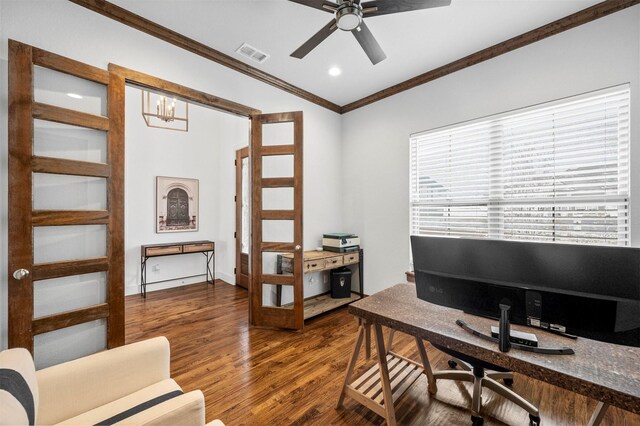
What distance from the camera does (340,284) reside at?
3840mm

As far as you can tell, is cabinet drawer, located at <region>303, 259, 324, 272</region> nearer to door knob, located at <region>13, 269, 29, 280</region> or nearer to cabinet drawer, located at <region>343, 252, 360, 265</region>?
cabinet drawer, located at <region>343, 252, 360, 265</region>

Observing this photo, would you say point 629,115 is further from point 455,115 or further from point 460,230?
point 460,230

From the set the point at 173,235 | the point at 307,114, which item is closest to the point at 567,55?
the point at 307,114

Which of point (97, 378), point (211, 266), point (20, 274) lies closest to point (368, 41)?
point (97, 378)

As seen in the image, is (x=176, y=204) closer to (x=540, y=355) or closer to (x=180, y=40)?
(x=180, y=40)

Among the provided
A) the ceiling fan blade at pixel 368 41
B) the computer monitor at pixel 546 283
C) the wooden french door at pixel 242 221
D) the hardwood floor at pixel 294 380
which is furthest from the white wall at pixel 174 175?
the computer monitor at pixel 546 283

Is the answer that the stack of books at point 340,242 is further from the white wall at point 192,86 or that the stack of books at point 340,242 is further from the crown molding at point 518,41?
the crown molding at point 518,41

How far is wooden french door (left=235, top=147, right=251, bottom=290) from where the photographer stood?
15.6ft

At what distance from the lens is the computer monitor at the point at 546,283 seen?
39.7 inches

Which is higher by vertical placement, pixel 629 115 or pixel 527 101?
pixel 527 101

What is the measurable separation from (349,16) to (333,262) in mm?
2699

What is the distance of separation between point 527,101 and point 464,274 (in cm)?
230

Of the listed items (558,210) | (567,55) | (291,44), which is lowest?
(558,210)

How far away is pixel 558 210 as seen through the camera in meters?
2.47
